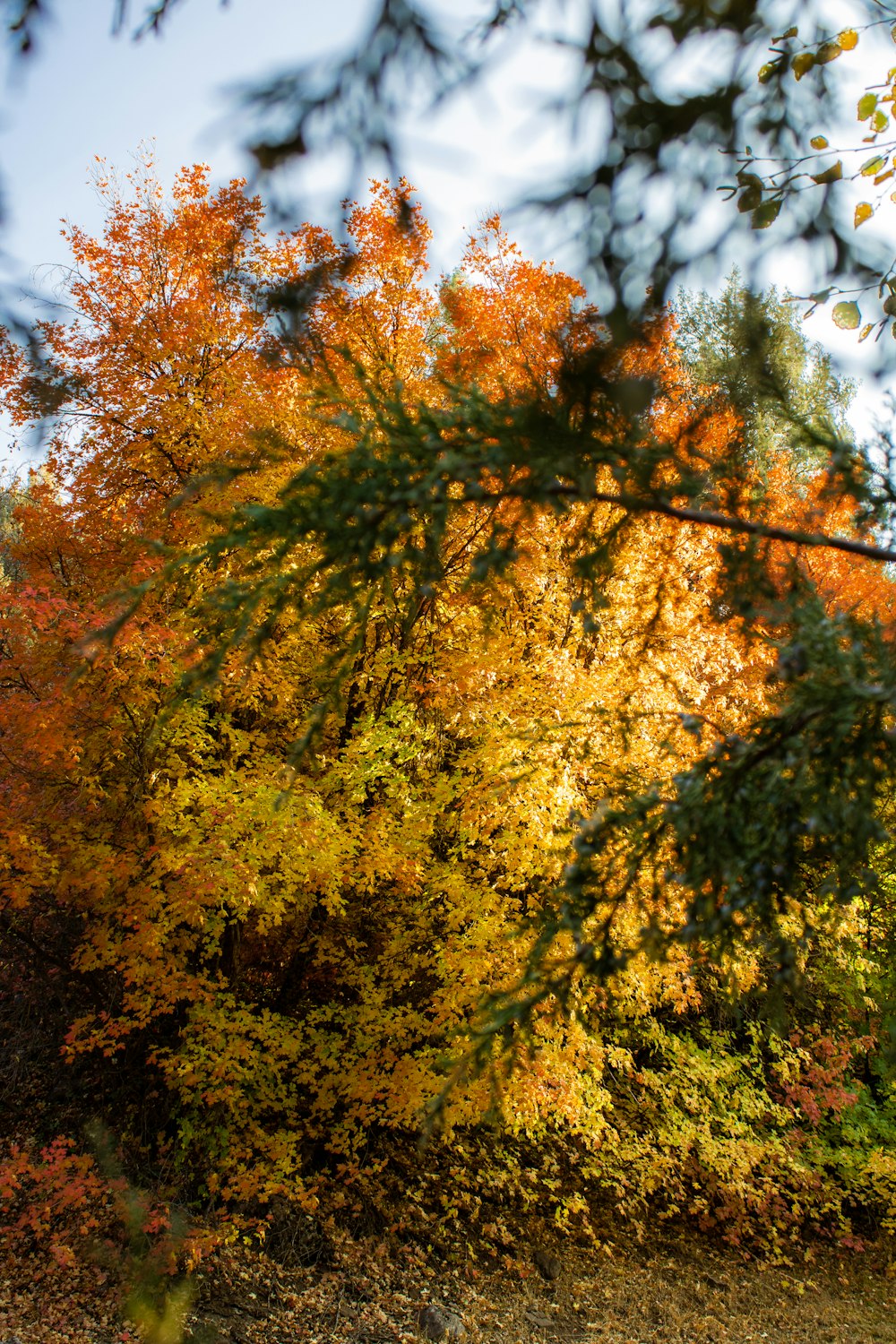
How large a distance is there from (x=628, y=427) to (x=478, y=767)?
6.13m

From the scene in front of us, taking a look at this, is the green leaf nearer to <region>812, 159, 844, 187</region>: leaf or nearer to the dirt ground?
<region>812, 159, 844, 187</region>: leaf

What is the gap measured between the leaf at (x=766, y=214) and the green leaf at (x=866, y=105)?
0.65m

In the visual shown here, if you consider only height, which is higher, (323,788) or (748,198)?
(748,198)

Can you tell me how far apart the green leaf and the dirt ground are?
8.94 metres

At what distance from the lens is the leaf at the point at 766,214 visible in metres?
2.99

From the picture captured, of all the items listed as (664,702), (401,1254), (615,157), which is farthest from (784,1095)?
(615,157)

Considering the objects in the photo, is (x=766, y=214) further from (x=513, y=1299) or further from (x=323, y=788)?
(x=513, y=1299)

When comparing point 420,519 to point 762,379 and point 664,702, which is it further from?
point 664,702

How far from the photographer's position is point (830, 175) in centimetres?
312

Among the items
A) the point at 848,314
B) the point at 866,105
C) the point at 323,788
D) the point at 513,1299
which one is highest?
the point at 866,105

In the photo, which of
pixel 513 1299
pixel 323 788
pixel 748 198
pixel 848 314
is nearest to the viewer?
pixel 748 198

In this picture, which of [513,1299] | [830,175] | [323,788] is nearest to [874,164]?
[830,175]

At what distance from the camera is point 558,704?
7766 millimetres

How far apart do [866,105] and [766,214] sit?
0.81 metres
